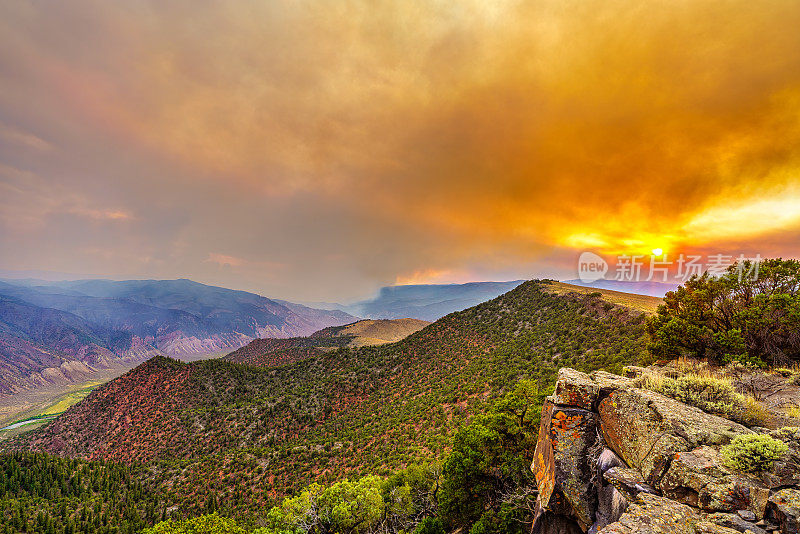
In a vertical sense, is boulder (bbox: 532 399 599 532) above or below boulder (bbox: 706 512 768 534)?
below

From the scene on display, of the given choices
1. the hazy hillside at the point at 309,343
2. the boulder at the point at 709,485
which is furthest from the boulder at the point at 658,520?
the hazy hillside at the point at 309,343

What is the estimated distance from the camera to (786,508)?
5.70 m

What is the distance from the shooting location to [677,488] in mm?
7438

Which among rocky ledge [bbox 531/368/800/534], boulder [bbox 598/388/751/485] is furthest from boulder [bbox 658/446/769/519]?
boulder [bbox 598/388/751/485]

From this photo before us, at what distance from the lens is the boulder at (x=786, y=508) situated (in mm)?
5602

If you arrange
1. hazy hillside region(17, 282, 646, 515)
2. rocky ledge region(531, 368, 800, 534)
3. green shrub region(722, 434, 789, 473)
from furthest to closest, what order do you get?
hazy hillside region(17, 282, 646, 515) < green shrub region(722, 434, 789, 473) < rocky ledge region(531, 368, 800, 534)

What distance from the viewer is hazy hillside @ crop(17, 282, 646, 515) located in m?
39.3

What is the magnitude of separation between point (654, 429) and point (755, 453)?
214 centimetres

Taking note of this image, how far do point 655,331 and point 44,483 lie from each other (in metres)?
88.1

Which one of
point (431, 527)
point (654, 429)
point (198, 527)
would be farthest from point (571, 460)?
point (198, 527)

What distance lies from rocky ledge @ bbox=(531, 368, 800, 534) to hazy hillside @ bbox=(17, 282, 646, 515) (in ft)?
66.1

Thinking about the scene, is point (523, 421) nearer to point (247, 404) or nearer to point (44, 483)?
point (247, 404)

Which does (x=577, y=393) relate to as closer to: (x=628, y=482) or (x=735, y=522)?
(x=628, y=482)

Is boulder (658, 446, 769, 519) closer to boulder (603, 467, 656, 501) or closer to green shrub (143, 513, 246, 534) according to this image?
boulder (603, 467, 656, 501)
